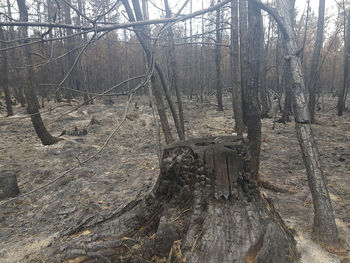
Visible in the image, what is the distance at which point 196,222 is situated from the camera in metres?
2.25

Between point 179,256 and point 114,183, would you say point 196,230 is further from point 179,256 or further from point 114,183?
point 114,183

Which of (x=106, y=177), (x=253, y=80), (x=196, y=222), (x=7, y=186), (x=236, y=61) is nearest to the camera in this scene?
(x=196, y=222)

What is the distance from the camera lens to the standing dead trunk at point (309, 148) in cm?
252

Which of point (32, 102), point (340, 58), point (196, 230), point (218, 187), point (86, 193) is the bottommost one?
point (86, 193)

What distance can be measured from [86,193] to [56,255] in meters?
2.33

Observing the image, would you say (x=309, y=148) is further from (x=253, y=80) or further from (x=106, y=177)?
(x=106, y=177)

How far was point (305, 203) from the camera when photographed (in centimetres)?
365

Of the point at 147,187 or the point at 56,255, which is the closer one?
the point at 56,255

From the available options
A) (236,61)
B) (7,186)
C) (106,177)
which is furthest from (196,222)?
(236,61)

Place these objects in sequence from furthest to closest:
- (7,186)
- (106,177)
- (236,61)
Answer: (236,61), (106,177), (7,186)

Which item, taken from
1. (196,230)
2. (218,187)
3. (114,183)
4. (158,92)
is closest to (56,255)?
(196,230)

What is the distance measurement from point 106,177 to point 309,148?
4192 mm

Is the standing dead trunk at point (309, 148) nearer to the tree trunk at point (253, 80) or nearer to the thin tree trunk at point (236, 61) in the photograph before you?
the tree trunk at point (253, 80)

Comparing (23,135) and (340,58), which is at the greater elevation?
(340,58)
